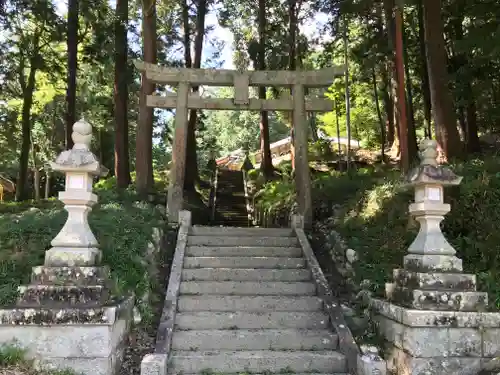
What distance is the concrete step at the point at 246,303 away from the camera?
6781mm

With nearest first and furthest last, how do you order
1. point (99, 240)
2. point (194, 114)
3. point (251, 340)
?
point (251, 340) < point (99, 240) < point (194, 114)

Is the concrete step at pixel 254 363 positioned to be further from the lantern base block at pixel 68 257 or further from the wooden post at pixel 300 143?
the wooden post at pixel 300 143

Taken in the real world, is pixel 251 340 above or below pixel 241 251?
below

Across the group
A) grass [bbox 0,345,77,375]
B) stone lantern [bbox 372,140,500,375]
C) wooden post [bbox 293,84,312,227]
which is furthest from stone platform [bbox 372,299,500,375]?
wooden post [bbox 293,84,312,227]

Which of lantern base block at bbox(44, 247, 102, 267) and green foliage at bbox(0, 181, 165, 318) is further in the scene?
green foliage at bbox(0, 181, 165, 318)

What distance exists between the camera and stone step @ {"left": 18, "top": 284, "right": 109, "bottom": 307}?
16.8ft

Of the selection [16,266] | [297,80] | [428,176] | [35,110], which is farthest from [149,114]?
[35,110]

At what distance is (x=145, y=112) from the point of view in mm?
12648

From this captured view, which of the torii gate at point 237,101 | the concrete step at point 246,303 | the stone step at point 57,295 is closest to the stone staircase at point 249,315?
the concrete step at point 246,303

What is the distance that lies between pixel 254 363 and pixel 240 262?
2.47m

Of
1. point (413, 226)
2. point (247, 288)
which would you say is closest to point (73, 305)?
point (247, 288)

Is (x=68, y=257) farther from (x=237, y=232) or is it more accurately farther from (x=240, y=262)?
(x=237, y=232)

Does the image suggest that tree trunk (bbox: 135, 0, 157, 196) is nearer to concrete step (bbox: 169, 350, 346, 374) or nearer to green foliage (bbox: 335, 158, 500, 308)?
green foliage (bbox: 335, 158, 500, 308)

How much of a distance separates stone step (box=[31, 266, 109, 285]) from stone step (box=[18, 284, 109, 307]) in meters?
0.08
